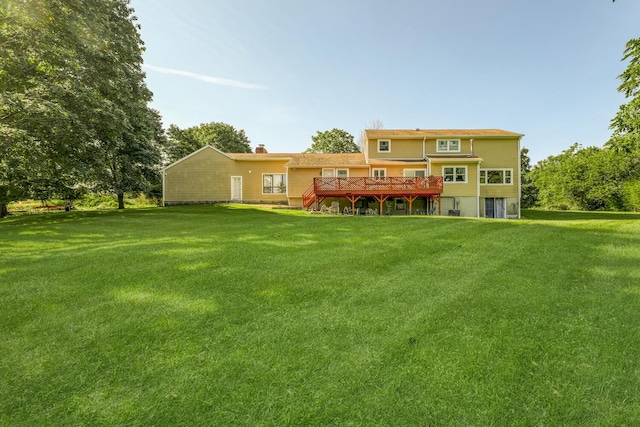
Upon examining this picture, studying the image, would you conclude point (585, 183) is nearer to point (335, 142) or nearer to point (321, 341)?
point (335, 142)

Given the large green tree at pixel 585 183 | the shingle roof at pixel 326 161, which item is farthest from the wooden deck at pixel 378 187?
the large green tree at pixel 585 183

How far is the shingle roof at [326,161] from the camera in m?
22.8

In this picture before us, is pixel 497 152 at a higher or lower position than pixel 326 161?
higher

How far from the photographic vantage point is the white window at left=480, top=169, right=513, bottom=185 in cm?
2236

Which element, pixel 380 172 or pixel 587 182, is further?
pixel 587 182

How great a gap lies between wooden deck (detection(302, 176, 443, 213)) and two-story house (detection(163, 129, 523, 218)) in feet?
0.21

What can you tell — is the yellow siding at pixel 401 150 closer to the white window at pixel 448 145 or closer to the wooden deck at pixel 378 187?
the white window at pixel 448 145

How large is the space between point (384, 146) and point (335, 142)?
2497 cm

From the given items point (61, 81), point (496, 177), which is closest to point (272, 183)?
point (61, 81)

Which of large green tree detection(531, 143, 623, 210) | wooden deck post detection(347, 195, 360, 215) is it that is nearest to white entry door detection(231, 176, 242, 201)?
wooden deck post detection(347, 195, 360, 215)

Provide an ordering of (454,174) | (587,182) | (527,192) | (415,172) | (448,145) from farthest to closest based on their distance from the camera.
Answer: (527,192), (587,182), (448,145), (415,172), (454,174)

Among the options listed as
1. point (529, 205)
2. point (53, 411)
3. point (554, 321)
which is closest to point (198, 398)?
point (53, 411)

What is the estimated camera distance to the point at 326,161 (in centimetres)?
2355

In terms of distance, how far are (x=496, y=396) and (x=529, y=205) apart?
5260cm
